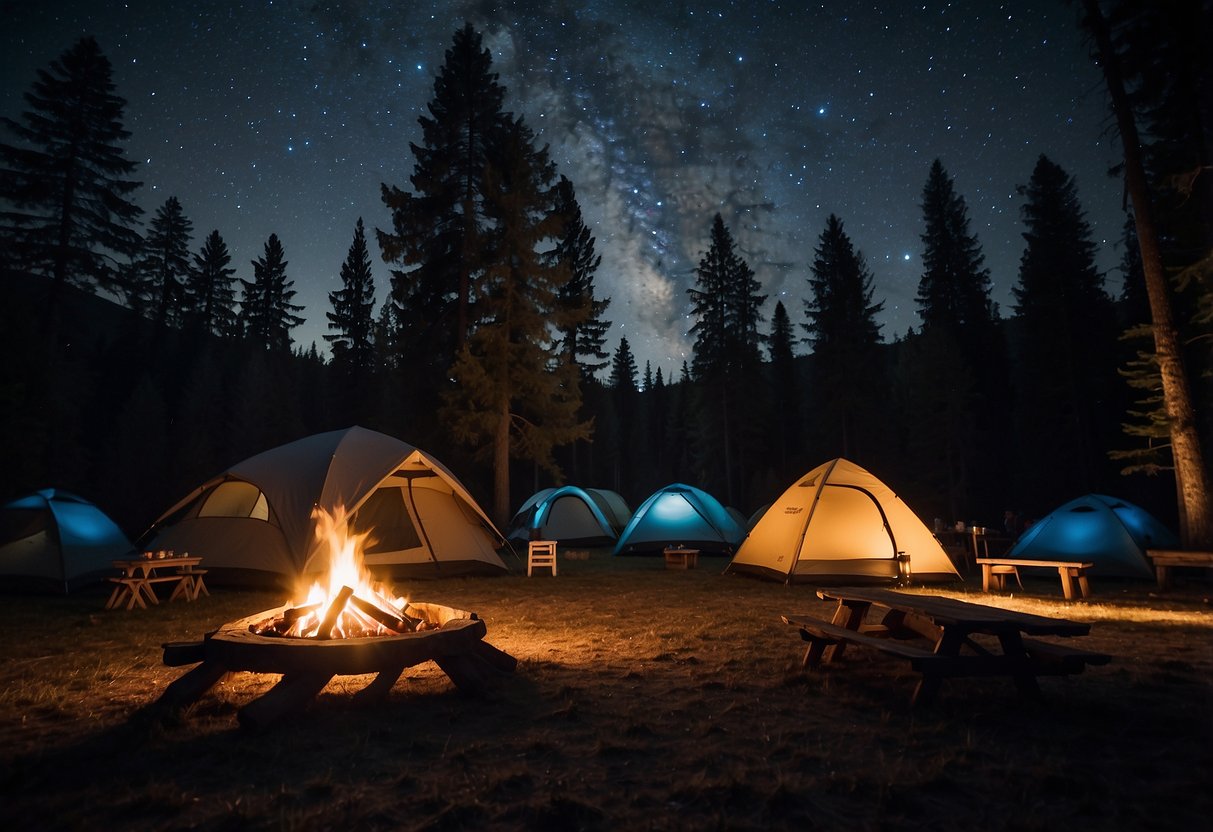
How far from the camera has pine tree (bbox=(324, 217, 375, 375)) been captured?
3869 centimetres

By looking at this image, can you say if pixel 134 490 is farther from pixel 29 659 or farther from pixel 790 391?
pixel 790 391

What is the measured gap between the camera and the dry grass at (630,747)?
2.85m

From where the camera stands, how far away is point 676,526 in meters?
18.0

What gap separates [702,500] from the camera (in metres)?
18.6

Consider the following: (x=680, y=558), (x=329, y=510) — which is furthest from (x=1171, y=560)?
(x=329, y=510)

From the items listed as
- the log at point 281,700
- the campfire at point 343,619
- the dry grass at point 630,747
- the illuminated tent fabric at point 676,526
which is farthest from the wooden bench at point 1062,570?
the log at point 281,700

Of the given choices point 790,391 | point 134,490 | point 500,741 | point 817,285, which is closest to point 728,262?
point 817,285

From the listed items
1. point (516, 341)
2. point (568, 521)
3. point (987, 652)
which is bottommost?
point (987, 652)

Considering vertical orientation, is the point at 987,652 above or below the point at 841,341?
below

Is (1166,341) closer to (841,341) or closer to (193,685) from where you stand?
(193,685)

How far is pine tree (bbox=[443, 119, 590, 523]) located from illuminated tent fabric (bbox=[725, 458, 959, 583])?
9.07 m

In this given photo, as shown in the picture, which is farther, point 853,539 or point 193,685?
point 853,539

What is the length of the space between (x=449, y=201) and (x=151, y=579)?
14314 millimetres

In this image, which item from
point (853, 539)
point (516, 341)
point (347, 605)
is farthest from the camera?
point (516, 341)
